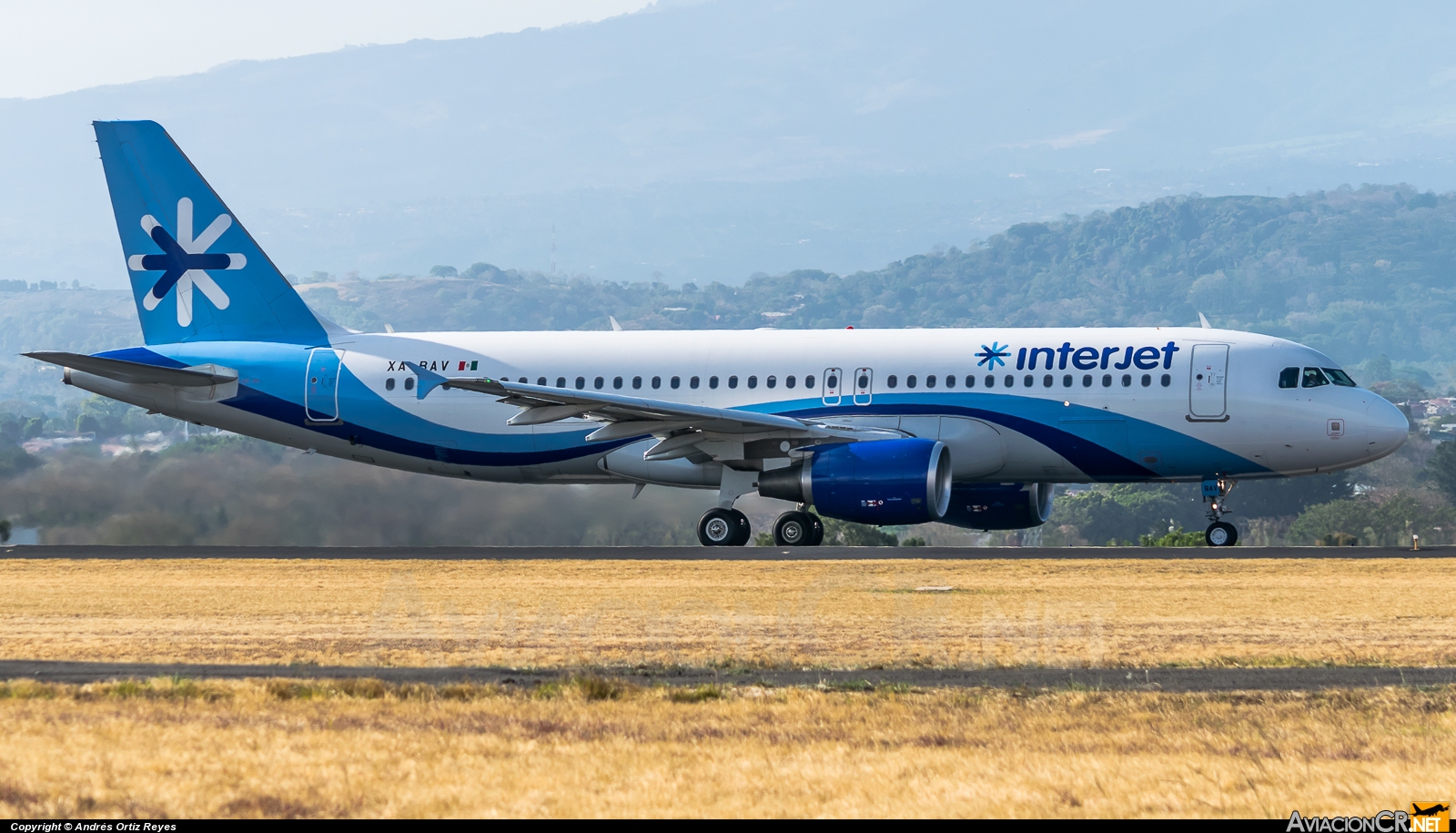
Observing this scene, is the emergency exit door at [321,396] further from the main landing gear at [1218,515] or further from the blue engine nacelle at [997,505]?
the main landing gear at [1218,515]

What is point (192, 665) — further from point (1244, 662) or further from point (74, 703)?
point (1244, 662)

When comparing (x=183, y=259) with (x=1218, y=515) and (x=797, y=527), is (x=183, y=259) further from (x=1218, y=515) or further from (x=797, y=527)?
(x=1218, y=515)

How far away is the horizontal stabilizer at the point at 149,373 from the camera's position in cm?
3431

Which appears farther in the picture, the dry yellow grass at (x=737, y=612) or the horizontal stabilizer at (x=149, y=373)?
the horizontal stabilizer at (x=149, y=373)

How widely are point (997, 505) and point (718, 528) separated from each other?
6388 millimetres

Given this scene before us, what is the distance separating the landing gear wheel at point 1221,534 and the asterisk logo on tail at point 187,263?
22.6 m


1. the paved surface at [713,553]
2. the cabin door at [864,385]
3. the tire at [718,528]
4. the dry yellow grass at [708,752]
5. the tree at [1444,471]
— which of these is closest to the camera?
the dry yellow grass at [708,752]

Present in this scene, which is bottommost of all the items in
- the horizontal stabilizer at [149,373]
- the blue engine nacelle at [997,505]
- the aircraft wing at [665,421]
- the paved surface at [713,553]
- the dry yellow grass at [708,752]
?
the paved surface at [713,553]

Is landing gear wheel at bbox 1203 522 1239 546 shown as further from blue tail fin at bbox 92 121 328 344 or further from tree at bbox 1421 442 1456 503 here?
tree at bbox 1421 442 1456 503

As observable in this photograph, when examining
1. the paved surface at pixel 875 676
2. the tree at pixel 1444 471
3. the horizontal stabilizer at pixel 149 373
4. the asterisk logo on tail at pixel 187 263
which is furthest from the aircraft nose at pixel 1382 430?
the tree at pixel 1444 471

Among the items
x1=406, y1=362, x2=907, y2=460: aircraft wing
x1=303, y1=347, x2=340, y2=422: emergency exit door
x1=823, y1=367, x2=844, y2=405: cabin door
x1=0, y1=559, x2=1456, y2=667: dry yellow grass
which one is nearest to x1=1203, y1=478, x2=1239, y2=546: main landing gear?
x1=0, y1=559, x2=1456, y2=667: dry yellow grass

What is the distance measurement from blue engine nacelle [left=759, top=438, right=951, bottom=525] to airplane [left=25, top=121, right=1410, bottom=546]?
0.14ft

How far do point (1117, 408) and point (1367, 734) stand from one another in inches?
778

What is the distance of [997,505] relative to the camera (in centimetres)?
3475
